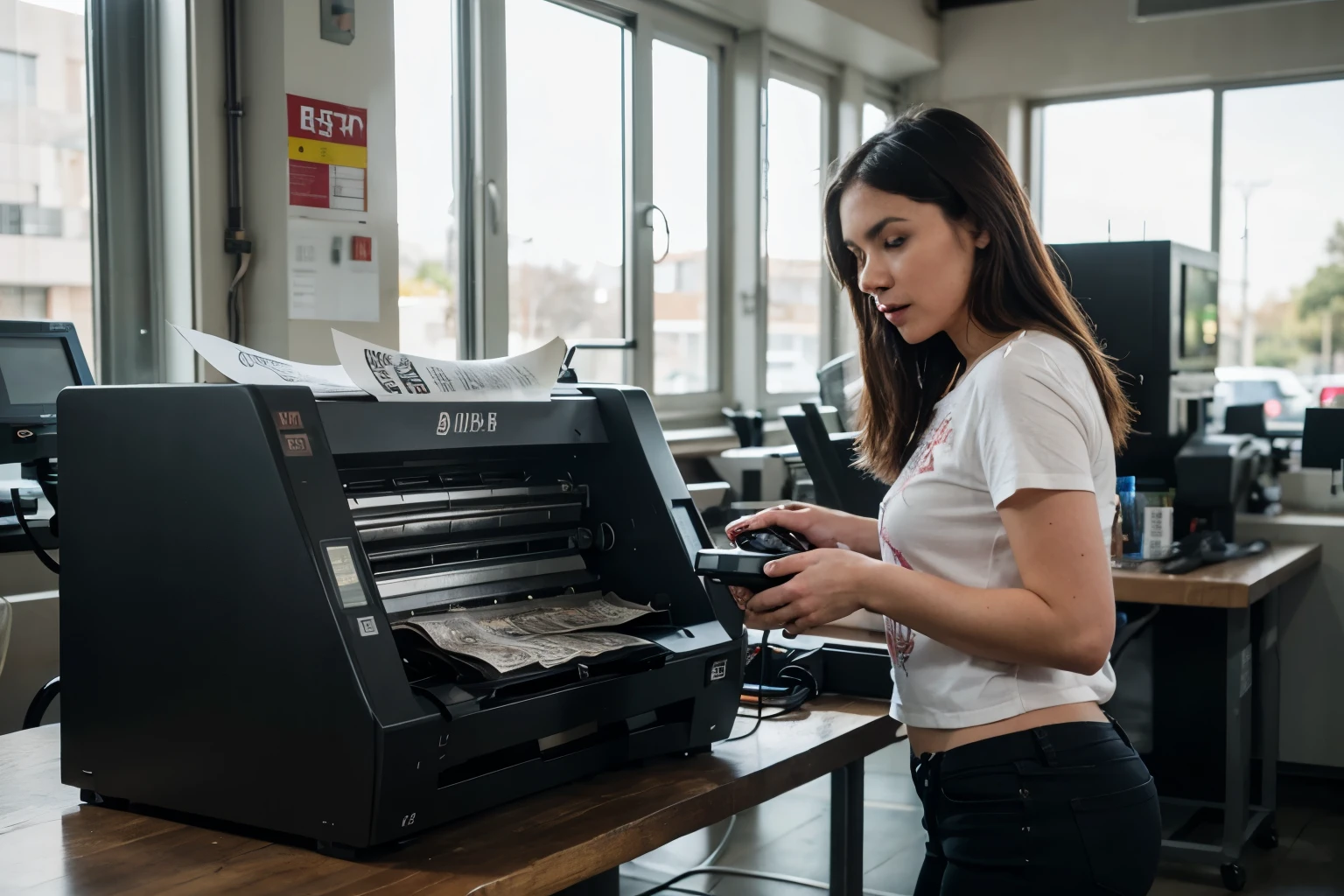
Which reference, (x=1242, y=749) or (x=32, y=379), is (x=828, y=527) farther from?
(x=1242, y=749)

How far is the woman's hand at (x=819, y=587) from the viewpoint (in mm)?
1125

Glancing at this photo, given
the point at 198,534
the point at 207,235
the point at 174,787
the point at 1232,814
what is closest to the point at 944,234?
the point at 198,534

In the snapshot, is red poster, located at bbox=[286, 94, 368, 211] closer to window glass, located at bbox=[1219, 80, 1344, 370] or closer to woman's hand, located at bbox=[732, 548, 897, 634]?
woman's hand, located at bbox=[732, 548, 897, 634]

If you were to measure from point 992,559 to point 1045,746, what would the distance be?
17cm

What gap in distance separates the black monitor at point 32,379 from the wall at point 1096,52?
404cm

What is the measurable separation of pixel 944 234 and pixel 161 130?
1712 mm

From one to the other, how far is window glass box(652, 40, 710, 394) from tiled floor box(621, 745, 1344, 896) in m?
1.35

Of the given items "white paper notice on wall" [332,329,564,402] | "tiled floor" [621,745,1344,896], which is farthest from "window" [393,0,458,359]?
"white paper notice on wall" [332,329,564,402]

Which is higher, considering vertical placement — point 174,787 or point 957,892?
point 174,787

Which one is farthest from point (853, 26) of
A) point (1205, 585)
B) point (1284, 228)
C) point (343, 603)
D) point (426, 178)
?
point (343, 603)

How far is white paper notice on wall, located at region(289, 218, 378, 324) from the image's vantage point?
95.0 inches

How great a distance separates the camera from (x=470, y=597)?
1.20 meters

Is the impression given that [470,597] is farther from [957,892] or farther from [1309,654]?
[1309,654]

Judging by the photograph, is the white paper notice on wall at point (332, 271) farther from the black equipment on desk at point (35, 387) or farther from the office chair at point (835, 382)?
the office chair at point (835, 382)
